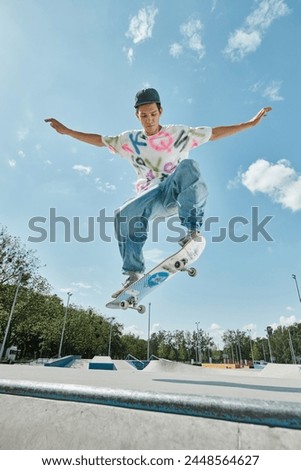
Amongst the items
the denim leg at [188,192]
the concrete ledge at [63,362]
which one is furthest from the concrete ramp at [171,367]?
the denim leg at [188,192]

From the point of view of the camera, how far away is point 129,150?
14.1ft

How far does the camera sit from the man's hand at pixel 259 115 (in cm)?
423

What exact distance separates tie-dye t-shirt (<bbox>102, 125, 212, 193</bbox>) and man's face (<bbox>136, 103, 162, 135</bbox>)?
0.08 metres

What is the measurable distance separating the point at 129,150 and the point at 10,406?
141 inches

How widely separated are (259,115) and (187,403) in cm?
421

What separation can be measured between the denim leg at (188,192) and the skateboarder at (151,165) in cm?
1

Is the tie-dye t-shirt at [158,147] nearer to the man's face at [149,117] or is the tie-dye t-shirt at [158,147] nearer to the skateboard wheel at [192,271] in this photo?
the man's face at [149,117]

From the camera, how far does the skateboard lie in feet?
13.3

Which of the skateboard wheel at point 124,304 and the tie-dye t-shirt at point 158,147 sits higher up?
the tie-dye t-shirt at point 158,147

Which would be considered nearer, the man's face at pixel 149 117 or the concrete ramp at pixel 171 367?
the man's face at pixel 149 117

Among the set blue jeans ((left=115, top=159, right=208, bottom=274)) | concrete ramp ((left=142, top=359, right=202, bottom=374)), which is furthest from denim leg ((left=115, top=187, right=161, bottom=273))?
concrete ramp ((left=142, top=359, right=202, bottom=374))

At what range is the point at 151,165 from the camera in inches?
167

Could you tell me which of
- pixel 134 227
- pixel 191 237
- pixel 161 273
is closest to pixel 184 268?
pixel 161 273

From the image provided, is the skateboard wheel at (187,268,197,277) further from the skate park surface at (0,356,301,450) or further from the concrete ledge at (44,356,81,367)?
the concrete ledge at (44,356,81,367)
